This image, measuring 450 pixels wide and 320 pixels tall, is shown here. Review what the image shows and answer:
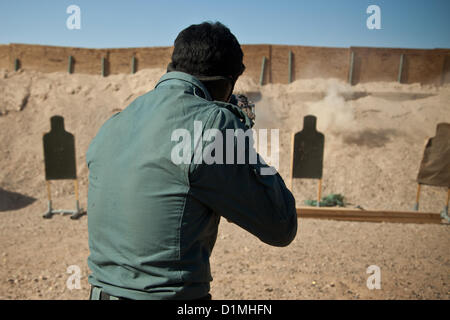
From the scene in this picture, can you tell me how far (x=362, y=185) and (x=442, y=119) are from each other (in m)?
5.78

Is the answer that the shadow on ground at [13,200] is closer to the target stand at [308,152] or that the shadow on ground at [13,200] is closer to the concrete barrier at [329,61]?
the target stand at [308,152]

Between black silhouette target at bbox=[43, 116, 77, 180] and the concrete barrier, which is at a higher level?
the concrete barrier

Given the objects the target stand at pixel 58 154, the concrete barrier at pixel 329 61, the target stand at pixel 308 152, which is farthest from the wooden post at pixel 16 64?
the target stand at pixel 308 152

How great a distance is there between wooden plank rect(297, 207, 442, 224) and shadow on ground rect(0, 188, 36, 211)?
619 cm

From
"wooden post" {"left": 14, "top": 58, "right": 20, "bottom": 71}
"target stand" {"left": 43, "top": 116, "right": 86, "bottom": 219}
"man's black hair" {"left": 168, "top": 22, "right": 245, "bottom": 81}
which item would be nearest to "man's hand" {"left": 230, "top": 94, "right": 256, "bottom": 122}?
"man's black hair" {"left": 168, "top": 22, "right": 245, "bottom": 81}

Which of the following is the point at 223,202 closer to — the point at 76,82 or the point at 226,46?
the point at 226,46

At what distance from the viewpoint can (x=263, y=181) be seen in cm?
98

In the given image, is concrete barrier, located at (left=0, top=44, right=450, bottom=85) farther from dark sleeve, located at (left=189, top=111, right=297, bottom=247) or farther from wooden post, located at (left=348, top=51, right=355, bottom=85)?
dark sleeve, located at (left=189, top=111, right=297, bottom=247)

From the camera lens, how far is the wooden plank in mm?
5957

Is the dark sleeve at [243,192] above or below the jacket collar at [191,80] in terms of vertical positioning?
below

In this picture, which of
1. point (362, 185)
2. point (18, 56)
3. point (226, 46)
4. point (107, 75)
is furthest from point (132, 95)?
point (226, 46)

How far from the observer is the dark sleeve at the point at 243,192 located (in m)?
0.95

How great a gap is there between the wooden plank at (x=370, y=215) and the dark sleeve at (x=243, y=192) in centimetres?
513

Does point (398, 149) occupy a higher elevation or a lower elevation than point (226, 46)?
lower
